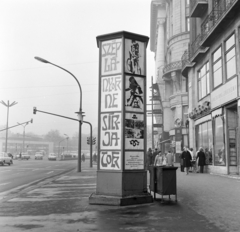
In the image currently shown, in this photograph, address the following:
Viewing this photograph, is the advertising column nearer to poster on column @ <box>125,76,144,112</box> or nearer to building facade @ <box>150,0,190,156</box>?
poster on column @ <box>125,76,144,112</box>

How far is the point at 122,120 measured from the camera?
27.7ft

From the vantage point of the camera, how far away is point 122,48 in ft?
28.6

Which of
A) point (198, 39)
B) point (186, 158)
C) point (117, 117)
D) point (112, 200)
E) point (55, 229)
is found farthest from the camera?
point (198, 39)

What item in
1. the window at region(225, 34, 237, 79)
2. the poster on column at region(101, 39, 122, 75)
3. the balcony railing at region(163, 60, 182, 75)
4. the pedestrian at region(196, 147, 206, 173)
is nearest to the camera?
the poster on column at region(101, 39, 122, 75)

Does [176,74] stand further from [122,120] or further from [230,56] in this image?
[122,120]

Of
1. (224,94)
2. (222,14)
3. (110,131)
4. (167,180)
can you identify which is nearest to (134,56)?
(110,131)

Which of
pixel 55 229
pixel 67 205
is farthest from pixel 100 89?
pixel 55 229

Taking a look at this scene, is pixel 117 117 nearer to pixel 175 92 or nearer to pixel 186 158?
pixel 186 158

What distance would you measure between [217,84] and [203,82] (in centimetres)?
375

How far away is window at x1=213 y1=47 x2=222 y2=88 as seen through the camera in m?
19.5

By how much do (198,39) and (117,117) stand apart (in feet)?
56.1

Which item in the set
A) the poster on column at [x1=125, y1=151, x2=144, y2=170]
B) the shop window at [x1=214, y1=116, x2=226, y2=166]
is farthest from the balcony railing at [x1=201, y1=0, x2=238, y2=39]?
the poster on column at [x1=125, y1=151, x2=144, y2=170]

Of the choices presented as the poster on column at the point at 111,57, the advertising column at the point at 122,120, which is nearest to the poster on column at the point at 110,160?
the advertising column at the point at 122,120

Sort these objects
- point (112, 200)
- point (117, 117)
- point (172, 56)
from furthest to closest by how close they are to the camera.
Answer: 1. point (172, 56)
2. point (117, 117)
3. point (112, 200)
